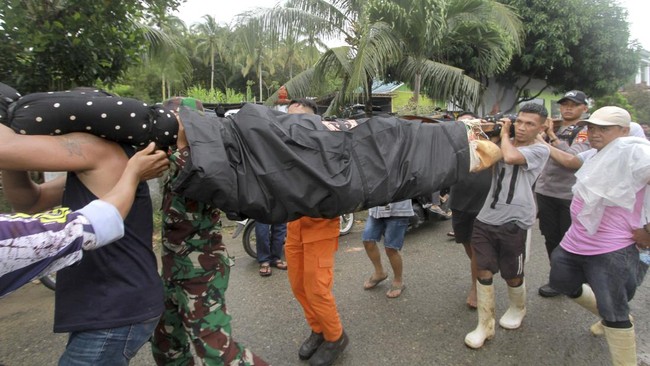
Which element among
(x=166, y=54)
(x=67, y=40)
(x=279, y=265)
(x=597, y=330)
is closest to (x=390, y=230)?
(x=279, y=265)

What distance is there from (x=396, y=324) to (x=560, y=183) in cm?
187

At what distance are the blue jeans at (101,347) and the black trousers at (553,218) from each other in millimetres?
3366

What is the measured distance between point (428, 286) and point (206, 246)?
252 centimetres

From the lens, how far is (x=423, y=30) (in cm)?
640

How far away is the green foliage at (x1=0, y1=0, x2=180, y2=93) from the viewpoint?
3240 mm

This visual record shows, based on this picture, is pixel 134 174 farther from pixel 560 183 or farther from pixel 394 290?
pixel 560 183

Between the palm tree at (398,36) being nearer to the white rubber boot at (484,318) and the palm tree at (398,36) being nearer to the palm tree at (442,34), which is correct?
the palm tree at (442,34)

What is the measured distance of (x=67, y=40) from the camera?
347 centimetres

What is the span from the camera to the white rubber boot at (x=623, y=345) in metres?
2.29

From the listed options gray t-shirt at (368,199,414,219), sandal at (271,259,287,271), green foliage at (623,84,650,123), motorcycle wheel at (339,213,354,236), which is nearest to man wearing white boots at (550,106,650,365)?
gray t-shirt at (368,199,414,219)

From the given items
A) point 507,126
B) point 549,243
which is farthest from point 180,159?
point 549,243

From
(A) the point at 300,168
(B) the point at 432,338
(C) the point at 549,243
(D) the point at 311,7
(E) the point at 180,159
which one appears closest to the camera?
(E) the point at 180,159

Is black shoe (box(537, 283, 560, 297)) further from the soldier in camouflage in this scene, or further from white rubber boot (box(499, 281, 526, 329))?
the soldier in camouflage

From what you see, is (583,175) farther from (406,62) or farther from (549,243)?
(406,62)
